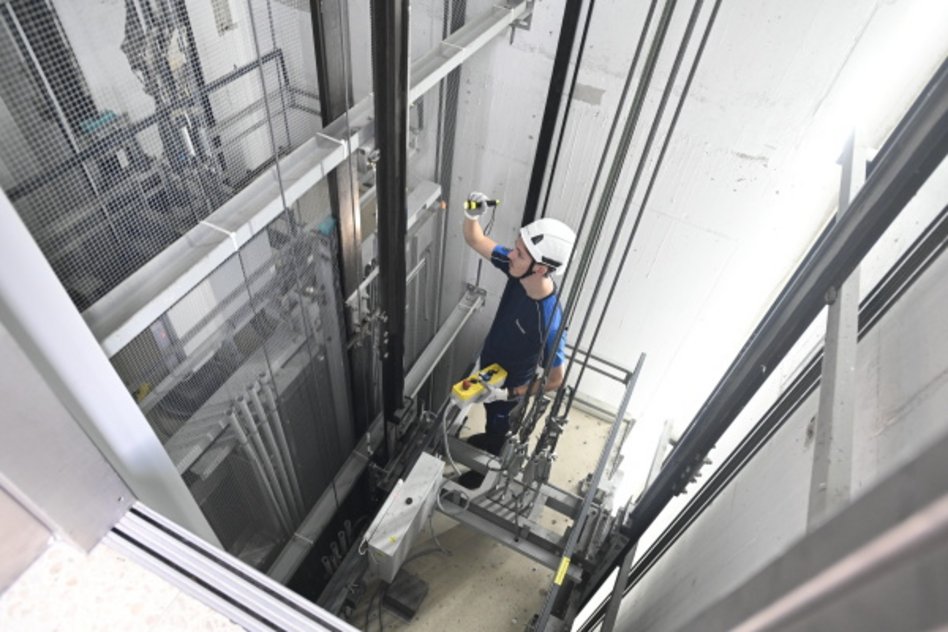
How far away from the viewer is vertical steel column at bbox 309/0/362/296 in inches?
57.7

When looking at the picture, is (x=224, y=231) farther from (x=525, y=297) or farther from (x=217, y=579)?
(x=525, y=297)

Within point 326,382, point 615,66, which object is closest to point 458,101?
point 615,66

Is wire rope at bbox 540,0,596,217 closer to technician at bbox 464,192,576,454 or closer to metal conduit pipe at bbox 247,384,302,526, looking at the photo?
technician at bbox 464,192,576,454

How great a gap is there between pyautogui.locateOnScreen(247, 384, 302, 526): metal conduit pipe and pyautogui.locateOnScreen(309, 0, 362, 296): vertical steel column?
→ 0.49m

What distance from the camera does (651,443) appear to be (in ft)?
10.4

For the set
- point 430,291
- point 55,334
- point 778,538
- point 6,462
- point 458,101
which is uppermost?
point 458,101

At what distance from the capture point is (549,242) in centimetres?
222

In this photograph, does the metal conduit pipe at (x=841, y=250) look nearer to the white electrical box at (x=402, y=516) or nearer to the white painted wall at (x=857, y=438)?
the white painted wall at (x=857, y=438)

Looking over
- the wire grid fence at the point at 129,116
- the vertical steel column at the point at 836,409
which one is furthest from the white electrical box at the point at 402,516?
the vertical steel column at the point at 836,409

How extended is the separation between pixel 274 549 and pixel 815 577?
7.56ft

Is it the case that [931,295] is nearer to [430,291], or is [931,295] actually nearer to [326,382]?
[326,382]

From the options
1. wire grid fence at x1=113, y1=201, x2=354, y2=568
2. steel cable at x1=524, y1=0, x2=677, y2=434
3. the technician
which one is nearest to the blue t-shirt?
the technician

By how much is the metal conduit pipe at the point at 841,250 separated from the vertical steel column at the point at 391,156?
3.56ft

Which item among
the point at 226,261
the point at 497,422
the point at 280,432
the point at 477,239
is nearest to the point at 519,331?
the point at 477,239
